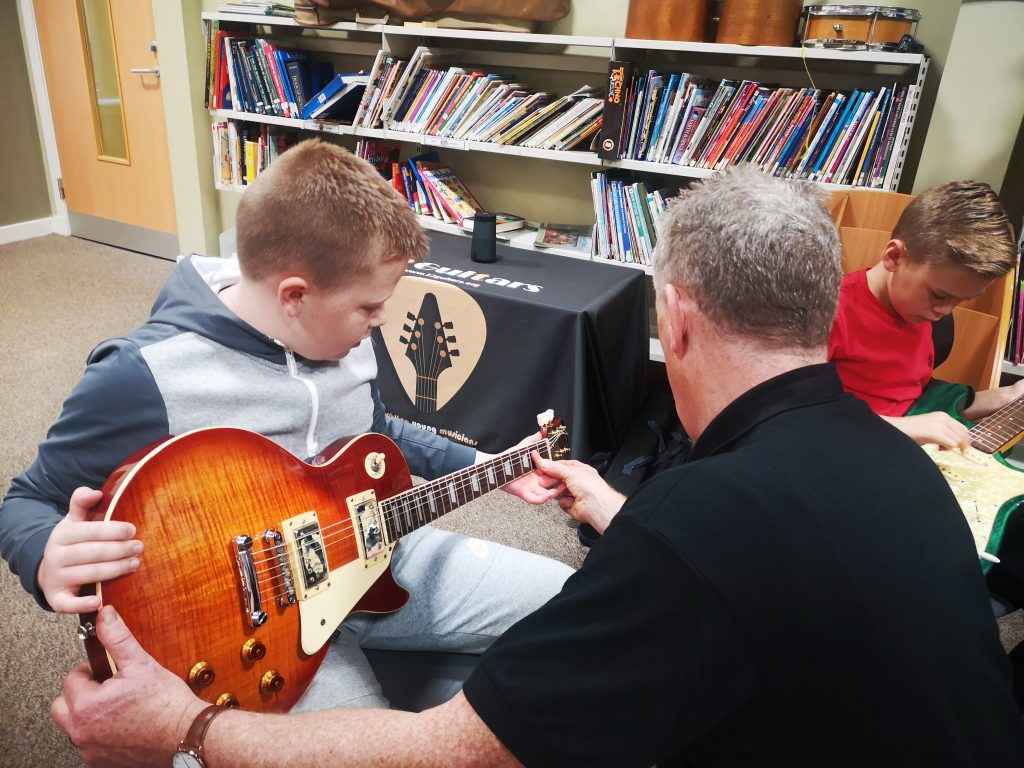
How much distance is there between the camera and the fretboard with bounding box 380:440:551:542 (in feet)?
3.81

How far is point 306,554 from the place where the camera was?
0.98 metres

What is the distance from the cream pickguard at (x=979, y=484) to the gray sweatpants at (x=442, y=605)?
711mm

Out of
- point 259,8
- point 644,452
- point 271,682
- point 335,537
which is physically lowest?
point 644,452

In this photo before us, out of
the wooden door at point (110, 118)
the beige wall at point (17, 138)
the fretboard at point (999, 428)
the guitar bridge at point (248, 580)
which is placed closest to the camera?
the guitar bridge at point (248, 580)

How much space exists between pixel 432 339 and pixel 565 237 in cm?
109

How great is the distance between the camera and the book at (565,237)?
3.16m

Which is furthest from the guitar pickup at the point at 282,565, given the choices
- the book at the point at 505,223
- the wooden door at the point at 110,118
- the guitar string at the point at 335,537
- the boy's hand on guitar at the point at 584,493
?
the wooden door at the point at 110,118

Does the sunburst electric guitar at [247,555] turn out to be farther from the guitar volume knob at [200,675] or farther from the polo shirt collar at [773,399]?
the polo shirt collar at [773,399]

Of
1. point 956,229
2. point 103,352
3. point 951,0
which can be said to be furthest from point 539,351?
point 951,0

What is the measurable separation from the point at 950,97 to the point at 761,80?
77cm

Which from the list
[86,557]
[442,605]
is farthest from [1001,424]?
[86,557]

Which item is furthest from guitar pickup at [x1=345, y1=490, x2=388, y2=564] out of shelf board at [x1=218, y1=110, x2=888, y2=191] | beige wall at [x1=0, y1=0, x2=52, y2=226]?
beige wall at [x1=0, y1=0, x2=52, y2=226]

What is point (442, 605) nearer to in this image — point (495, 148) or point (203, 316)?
point (203, 316)

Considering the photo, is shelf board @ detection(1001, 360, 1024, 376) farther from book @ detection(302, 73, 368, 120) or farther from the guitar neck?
book @ detection(302, 73, 368, 120)
